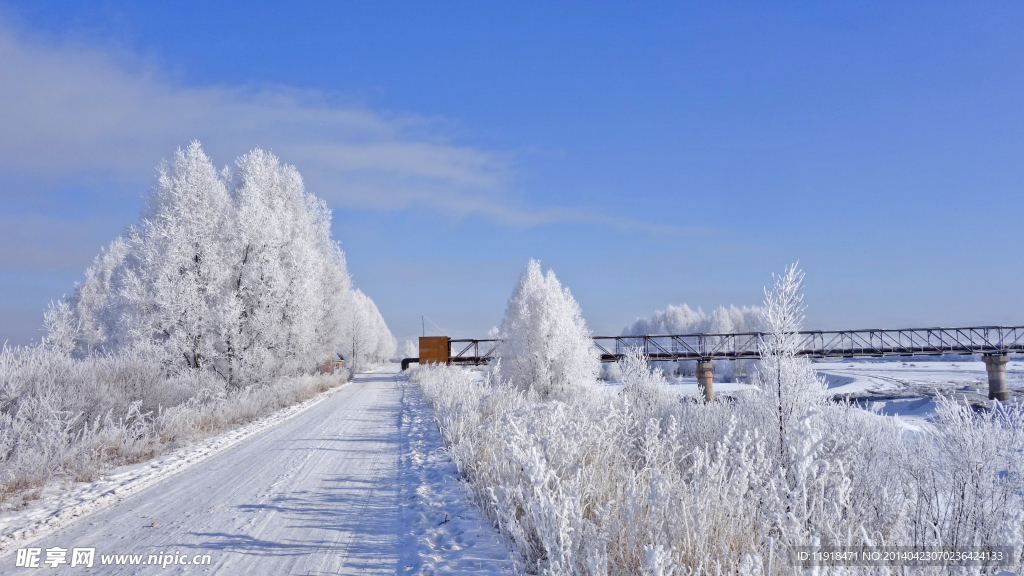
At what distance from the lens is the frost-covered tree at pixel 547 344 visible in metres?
16.4

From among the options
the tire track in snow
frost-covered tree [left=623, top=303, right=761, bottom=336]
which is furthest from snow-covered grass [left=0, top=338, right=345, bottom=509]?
frost-covered tree [left=623, top=303, right=761, bottom=336]

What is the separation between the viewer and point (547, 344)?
54.2 ft

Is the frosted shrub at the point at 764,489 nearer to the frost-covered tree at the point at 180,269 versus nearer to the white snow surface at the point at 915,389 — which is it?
the frost-covered tree at the point at 180,269

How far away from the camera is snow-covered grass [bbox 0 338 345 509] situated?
6.05 meters

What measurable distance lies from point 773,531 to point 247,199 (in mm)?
17944

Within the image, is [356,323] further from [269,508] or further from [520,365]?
[269,508]

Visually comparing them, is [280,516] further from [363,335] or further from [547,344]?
[363,335]

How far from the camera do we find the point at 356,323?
52469mm

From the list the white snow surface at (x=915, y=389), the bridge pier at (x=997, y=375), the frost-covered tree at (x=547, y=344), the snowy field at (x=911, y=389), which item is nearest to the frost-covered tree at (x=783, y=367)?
the frost-covered tree at (x=547, y=344)

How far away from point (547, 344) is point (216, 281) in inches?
417

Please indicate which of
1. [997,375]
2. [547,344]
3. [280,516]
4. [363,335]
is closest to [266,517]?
[280,516]

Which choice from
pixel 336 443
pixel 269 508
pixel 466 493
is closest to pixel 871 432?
pixel 466 493

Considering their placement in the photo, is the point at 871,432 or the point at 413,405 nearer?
the point at 871,432

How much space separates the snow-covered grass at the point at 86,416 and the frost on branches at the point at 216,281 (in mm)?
2032
